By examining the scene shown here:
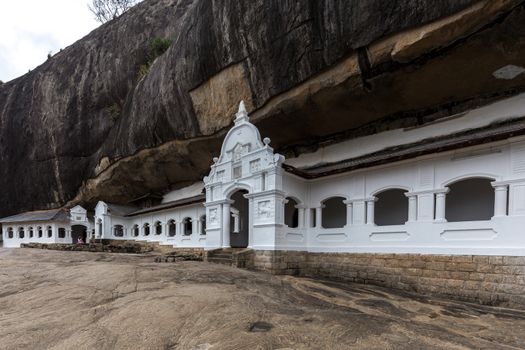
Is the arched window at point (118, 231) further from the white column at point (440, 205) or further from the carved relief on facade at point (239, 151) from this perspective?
the white column at point (440, 205)

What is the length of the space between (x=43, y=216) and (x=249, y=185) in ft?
83.9

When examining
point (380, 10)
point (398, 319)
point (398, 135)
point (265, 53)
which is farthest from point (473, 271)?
point (265, 53)

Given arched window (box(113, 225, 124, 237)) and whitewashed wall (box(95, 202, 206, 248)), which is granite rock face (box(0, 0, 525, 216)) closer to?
whitewashed wall (box(95, 202, 206, 248))

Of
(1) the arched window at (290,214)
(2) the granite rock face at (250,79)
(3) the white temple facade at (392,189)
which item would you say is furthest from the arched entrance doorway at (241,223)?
(2) the granite rock face at (250,79)

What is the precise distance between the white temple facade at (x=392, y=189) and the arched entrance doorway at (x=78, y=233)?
22.0m

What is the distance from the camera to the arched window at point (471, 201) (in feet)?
32.6

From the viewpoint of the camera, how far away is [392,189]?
38.8ft

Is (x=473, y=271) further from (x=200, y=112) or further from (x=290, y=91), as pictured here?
(x=200, y=112)

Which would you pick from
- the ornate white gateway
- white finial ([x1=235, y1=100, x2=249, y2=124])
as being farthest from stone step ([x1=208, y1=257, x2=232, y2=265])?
white finial ([x1=235, y1=100, x2=249, y2=124])

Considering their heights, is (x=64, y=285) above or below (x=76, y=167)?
below

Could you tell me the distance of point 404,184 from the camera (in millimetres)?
9789

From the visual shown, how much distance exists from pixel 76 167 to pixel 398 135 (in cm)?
2627

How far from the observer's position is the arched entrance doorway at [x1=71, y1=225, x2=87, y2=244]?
29.7 m

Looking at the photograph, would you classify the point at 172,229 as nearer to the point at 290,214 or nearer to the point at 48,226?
the point at 290,214
